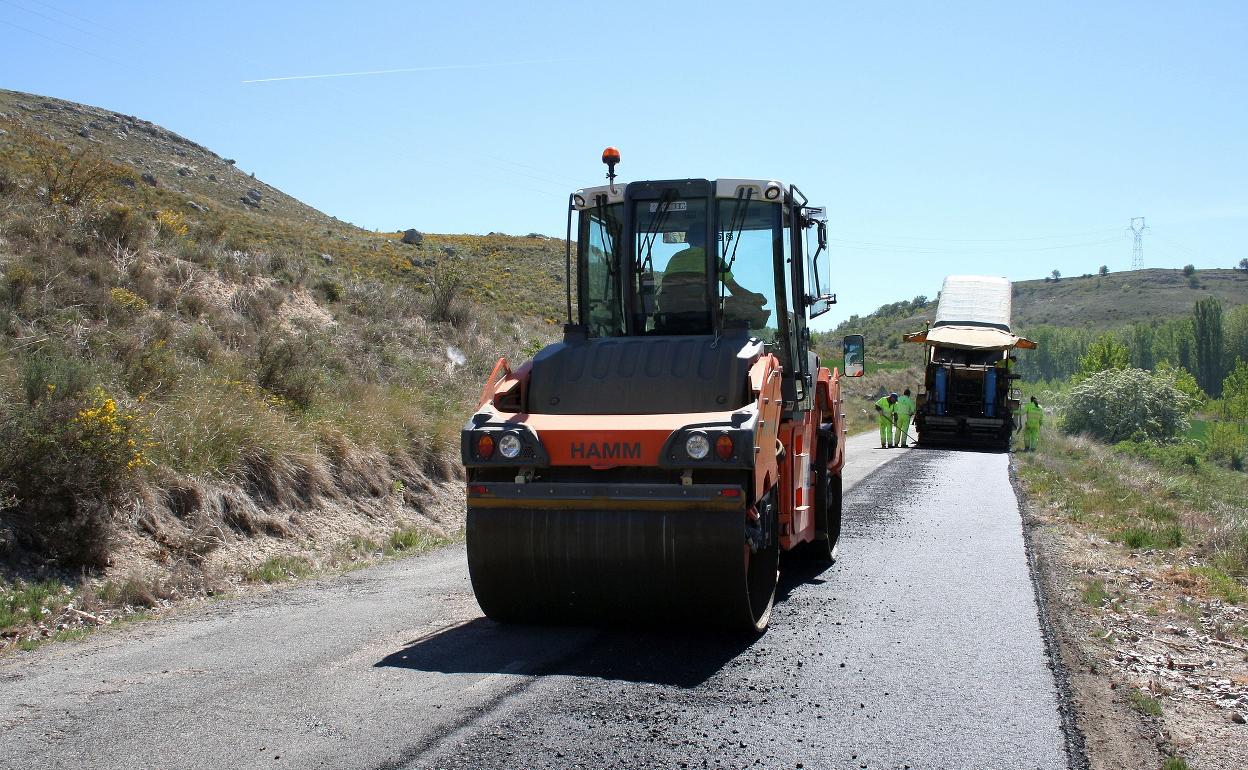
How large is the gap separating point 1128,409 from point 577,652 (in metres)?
46.4

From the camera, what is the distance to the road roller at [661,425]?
222 inches

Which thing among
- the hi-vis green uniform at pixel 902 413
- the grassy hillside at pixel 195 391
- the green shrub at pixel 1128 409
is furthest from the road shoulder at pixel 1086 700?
the green shrub at pixel 1128 409

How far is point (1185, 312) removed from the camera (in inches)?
5443

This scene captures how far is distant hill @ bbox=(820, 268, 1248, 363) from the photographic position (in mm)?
138000

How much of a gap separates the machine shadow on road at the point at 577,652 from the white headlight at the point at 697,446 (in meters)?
1.16

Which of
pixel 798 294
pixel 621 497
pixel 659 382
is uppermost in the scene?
pixel 798 294

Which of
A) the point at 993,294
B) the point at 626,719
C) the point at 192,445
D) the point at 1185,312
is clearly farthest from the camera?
the point at 1185,312

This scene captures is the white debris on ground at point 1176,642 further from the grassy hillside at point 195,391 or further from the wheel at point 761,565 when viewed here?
the grassy hillside at point 195,391

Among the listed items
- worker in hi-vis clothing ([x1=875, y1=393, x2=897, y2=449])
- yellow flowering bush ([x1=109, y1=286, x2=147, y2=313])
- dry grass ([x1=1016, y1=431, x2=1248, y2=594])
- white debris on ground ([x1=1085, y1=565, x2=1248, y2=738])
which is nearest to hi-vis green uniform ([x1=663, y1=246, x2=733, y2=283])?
white debris on ground ([x1=1085, y1=565, x2=1248, y2=738])

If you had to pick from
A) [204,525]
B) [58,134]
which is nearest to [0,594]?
[204,525]

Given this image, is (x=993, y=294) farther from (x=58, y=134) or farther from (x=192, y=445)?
(x=58, y=134)

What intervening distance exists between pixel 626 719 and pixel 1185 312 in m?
155

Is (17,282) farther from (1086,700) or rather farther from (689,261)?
(1086,700)

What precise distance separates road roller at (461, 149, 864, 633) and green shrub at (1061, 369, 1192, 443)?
42.4m
